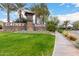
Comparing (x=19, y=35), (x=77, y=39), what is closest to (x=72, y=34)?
(x=77, y=39)

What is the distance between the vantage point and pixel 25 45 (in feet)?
6.24

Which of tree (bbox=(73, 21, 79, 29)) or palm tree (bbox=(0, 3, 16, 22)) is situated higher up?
palm tree (bbox=(0, 3, 16, 22))

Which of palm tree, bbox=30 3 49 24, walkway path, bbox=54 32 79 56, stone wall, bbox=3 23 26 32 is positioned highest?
palm tree, bbox=30 3 49 24

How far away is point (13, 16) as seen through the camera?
1957 mm

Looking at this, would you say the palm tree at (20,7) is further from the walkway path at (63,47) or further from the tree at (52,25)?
the walkway path at (63,47)

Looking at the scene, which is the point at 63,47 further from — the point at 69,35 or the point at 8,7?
the point at 8,7

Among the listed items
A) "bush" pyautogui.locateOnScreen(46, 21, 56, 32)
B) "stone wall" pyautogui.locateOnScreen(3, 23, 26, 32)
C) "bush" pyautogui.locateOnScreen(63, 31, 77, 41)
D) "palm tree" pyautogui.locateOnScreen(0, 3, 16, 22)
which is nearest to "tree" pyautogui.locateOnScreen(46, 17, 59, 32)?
"bush" pyautogui.locateOnScreen(46, 21, 56, 32)

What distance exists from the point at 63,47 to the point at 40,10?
0.40 m

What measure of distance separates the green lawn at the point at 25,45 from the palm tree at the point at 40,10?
20cm

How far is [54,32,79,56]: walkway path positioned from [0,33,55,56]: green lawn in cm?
5

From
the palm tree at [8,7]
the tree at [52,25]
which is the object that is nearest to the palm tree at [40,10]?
the tree at [52,25]

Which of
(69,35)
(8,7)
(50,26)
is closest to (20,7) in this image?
(8,7)

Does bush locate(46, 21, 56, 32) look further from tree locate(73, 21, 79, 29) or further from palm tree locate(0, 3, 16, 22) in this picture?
palm tree locate(0, 3, 16, 22)

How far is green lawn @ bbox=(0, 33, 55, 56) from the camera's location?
1.89 metres
